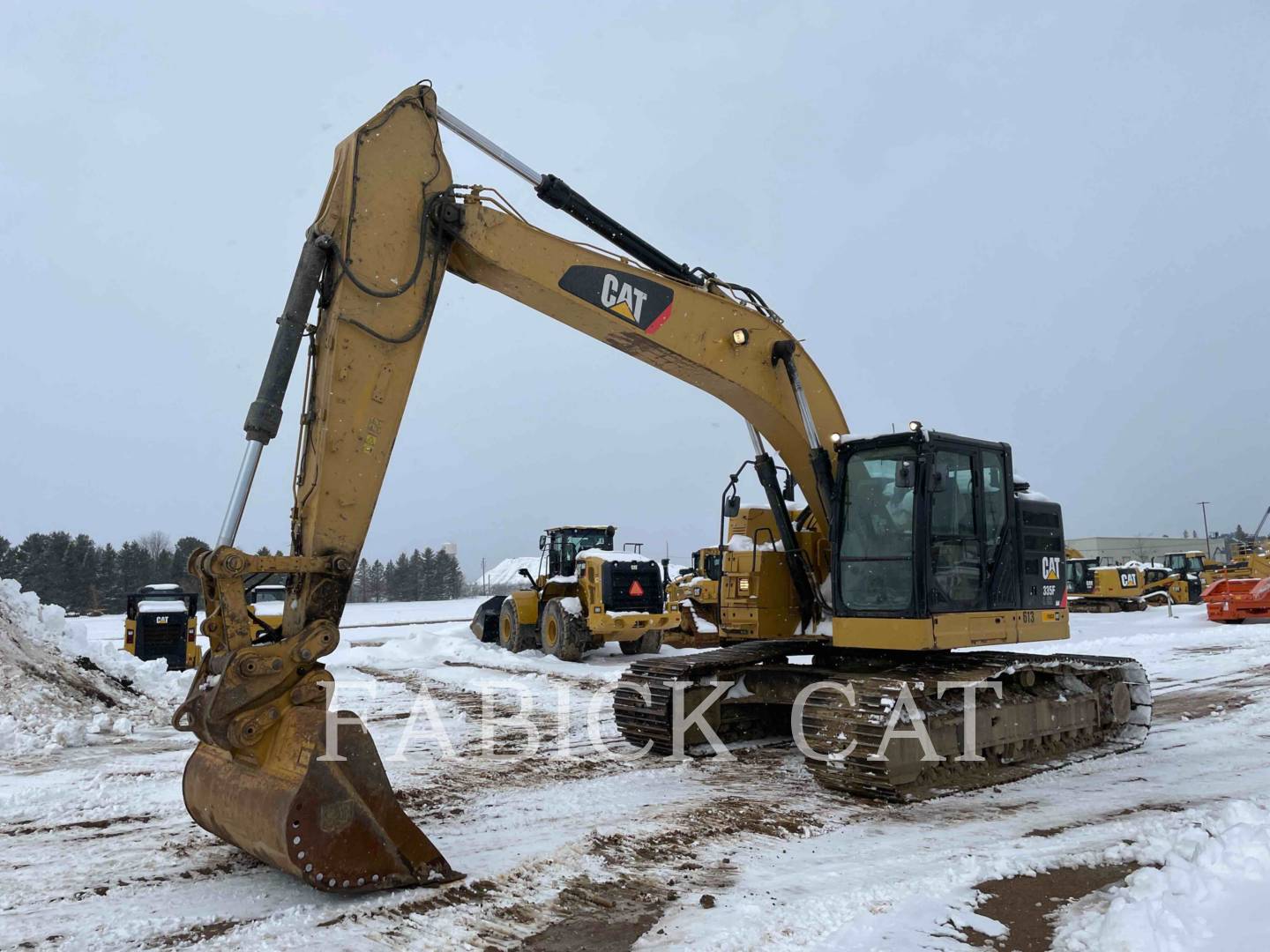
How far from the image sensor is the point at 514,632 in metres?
17.8

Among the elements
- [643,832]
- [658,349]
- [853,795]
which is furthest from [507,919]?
[658,349]

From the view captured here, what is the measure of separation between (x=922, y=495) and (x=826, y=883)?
3251 mm

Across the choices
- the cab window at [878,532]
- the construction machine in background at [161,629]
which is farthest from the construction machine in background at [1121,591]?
the construction machine in background at [161,629]

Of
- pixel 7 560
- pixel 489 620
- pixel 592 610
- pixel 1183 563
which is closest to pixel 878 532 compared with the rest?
pixel 592 610

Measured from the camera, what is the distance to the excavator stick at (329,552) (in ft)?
14.1

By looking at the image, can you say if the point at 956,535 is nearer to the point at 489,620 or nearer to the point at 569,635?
the point at 569,635

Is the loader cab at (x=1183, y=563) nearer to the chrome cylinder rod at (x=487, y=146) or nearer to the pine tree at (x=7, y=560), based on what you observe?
the chrome cylinder rod at (x=487, y=146)

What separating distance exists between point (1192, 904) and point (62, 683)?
11.0 metres

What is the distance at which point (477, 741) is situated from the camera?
8.58 metres

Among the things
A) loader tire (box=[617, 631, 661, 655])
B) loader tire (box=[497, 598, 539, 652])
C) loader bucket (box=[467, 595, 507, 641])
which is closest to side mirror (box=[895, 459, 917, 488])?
loader tire (box=[617, 631, 661, 655])

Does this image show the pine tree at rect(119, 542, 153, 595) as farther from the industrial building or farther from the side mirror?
the industrial building

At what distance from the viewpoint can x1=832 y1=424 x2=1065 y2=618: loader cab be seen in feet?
22.5

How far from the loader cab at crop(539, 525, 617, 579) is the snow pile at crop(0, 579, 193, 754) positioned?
26.5 ft

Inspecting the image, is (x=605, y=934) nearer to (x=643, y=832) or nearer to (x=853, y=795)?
(x=643, y=832)
